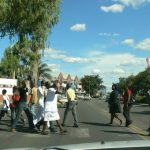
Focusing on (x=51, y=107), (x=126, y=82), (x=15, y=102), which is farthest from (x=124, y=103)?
(x=126, y=82)

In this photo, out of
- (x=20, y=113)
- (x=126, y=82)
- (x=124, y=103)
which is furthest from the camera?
(x=126, y=82)

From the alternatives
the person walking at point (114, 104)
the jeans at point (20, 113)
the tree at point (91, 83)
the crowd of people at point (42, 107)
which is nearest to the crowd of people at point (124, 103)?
the person walking at point (114, 104)

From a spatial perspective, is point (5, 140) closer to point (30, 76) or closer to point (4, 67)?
point (30, 76)

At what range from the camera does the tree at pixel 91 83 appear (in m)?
186

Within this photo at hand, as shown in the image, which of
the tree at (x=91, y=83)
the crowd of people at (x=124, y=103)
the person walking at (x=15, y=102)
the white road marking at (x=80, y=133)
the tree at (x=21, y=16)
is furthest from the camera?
the tree at (x=91, y=83)

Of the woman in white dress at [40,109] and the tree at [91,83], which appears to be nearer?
the woman in white dress at [40,109]

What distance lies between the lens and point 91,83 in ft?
611

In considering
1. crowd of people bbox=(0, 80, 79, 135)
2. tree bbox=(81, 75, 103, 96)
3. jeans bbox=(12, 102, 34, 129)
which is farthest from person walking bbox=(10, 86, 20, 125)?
tree bbox=(81, 75, 103, 96)

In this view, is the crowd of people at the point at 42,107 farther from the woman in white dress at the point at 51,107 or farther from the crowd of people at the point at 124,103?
the crowd of people at the point at 124,103

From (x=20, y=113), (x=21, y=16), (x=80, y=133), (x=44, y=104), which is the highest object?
(x=21, y=16)

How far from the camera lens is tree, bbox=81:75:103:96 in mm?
186375

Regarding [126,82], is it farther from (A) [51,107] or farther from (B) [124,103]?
(A) [51,107]

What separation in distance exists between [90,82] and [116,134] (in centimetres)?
17039

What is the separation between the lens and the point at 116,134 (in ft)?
52.6
